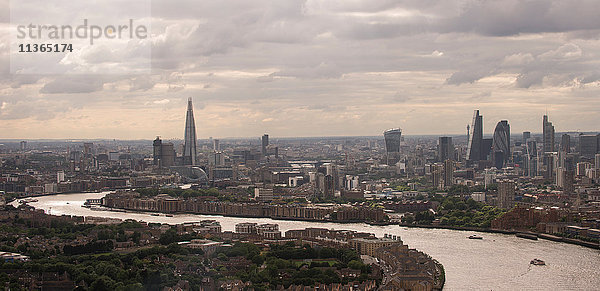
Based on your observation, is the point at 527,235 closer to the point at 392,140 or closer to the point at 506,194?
the point at 506,194

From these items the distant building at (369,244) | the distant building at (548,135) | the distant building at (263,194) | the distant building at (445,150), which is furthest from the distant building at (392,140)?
the distant building at (369,244)

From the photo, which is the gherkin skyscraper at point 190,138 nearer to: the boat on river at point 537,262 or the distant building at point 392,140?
the distant building at point 392,140

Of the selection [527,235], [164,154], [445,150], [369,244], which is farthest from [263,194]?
[445,150]

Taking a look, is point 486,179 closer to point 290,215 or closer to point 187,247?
point 290,215

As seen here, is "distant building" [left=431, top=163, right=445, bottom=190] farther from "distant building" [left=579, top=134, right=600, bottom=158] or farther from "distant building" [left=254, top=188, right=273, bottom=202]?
"distant building" [left=579, top=134, right=600, bottom=158]

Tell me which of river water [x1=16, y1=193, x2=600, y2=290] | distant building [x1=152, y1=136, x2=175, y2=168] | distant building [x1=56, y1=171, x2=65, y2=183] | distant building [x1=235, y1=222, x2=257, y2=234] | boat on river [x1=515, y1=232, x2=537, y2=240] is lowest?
boat on river [x1=515, y1=232, x2=537, y2=240]

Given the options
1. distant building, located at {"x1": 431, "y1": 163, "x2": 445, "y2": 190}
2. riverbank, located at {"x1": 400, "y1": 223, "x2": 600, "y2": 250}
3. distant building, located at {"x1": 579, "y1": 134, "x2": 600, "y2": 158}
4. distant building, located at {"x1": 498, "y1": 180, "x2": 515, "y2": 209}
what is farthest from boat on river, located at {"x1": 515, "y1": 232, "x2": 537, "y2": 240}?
distant building, located at {"x1": 579, "y1": 134, "x2": 600, "y2": 158}
